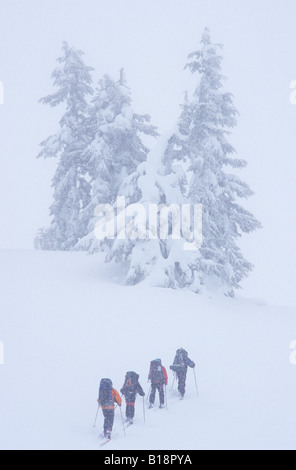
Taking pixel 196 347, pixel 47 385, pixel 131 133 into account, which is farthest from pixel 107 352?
pixel 131 133

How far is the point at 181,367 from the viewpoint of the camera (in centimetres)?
1235

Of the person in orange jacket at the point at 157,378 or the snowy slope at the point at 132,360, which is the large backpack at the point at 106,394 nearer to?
the snowy slope at the point at 132,360

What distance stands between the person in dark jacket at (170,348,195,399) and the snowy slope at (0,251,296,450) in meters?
0.45

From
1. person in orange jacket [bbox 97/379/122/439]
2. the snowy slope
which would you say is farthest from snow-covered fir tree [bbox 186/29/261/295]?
person in orange jacket [bbox 97/379/122/439]

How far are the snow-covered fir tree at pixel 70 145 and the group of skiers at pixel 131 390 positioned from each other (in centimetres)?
1620

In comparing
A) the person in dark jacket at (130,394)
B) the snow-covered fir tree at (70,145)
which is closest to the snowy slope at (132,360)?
the person in dark jacket at (130,394)

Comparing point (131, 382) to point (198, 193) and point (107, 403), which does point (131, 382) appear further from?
point (198, 193)

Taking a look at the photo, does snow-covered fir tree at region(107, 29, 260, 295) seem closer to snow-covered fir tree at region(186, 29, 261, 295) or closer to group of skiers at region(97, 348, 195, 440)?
snow-covered fir tree at region(186, 29, 261, 295)

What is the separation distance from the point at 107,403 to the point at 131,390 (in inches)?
38.7

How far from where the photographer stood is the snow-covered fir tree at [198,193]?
62.4ft

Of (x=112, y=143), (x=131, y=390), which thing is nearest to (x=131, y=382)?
(x=131, y=390)

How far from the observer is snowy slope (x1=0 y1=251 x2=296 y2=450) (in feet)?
34.1

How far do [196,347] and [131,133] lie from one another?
43.9 feet
